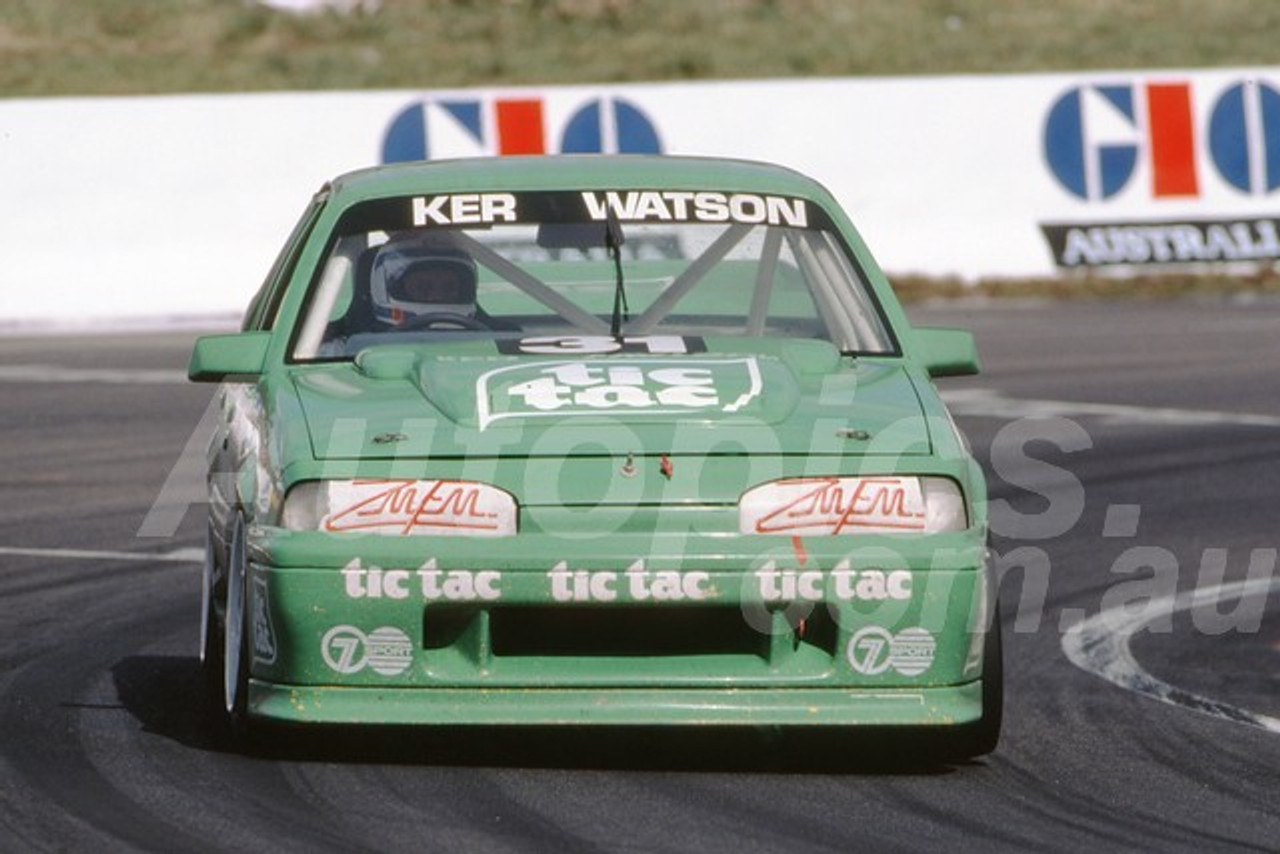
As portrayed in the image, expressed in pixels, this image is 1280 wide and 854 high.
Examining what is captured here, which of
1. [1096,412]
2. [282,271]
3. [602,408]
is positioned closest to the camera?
[602,408]

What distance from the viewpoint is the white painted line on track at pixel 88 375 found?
17.0 meters

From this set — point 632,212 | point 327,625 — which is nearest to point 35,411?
point 632,212

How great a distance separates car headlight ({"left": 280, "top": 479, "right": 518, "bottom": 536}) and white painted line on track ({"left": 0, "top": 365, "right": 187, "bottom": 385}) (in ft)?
35.5

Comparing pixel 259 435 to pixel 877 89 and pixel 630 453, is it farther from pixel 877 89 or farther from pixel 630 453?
pixel 877 89

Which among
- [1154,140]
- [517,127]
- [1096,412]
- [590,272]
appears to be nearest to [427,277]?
[590,272]

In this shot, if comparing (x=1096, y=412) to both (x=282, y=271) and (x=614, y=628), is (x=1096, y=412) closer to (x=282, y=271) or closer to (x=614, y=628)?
(x=282, y=271)

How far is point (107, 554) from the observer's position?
10.2 meters

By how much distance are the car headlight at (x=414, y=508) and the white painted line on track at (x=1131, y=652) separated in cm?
205

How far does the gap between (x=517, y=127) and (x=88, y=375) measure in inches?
229

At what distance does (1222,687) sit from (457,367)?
7.42 ft

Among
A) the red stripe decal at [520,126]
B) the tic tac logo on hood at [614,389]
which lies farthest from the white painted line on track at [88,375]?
the tic tac logo on hood at [614,389]

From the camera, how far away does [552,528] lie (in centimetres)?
611

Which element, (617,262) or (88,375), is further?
(88,375)

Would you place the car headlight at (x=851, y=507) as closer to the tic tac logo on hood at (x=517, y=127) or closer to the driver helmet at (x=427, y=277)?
the driver helmet at (x=427, y=277)
